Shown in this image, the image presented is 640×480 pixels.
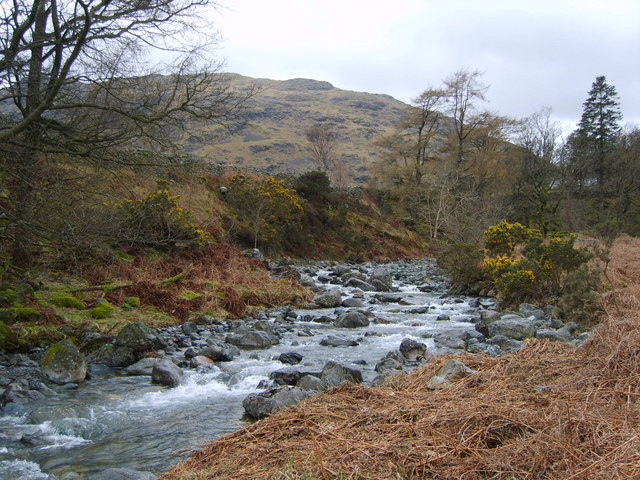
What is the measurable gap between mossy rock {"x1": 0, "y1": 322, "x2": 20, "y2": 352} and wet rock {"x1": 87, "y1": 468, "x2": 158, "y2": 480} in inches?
168

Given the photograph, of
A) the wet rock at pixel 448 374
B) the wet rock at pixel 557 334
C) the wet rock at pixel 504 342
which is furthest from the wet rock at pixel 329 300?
the wet rock at pixel 448 374

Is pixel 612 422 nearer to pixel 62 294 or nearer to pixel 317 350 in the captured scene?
pixel 317 350

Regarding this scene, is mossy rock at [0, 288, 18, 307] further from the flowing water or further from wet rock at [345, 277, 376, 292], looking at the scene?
wet rock at [345, 277, 376, 292]

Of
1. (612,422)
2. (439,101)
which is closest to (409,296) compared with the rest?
(612,422)

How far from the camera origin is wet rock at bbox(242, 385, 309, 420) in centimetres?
522

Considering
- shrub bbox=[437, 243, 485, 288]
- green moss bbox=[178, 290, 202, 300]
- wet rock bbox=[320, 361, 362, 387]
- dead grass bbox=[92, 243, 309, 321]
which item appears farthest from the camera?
shrub bbox=[437, 243, 485, 288]

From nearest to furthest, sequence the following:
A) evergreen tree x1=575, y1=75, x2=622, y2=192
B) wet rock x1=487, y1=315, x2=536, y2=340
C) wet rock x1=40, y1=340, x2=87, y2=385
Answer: wet rock x1=40, y1=340, x2=87, y2=385 < wet rock x1=487, y1=315, x2=536, y2=340 < evergreen tree x1=575, y1=75, x2=622, y2=192

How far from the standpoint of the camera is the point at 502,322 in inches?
376

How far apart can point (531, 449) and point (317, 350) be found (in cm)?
622

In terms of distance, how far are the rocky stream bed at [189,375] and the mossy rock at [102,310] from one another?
1.01m

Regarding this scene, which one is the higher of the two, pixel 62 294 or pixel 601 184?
pixel 601 184

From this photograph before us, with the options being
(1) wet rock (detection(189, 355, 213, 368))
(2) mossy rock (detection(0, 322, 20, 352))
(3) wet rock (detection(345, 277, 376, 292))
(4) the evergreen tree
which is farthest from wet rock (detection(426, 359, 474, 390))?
(4) the evergreen tree

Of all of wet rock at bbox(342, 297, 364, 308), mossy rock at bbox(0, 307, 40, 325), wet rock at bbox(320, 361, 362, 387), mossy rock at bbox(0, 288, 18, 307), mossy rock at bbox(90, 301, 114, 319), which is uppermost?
mossy rock at bbox(0, 288, 18, 307)

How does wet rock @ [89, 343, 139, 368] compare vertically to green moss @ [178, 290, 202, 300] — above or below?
below
